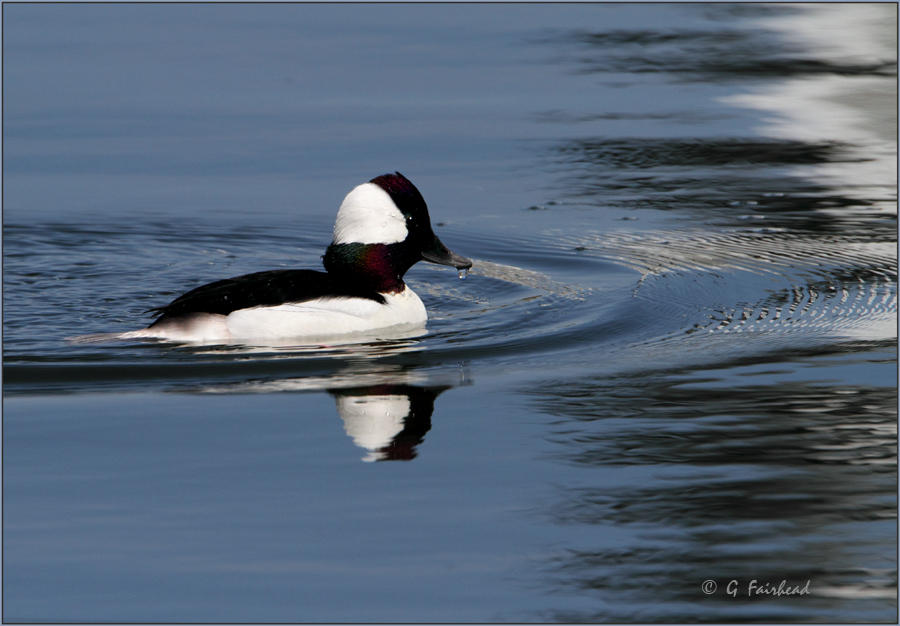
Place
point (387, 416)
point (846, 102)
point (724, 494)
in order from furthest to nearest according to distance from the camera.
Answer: point (846, 102)
point (387, 416)
point (724, 494)

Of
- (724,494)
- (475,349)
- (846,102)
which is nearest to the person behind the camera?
(724,494)

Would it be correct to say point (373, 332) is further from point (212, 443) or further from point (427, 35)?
point (427, 35)

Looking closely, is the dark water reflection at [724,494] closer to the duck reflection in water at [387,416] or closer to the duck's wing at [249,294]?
the duck reflection in water at [387,416]

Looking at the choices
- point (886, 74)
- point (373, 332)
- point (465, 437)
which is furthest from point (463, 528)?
point (886, 74)

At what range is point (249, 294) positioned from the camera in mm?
8242

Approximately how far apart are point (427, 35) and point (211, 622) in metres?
13.6

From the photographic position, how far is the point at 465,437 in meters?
6.65

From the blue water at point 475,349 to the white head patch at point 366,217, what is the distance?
2.20 ft

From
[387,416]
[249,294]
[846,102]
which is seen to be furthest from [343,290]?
[846,102]

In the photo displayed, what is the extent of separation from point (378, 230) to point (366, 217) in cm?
11

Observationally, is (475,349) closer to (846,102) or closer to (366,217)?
(366,217)

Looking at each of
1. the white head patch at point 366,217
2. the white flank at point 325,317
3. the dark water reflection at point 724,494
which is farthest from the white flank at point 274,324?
the dark water reflection at point 724,494

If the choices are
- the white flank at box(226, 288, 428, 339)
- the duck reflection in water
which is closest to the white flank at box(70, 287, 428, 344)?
the white flank at box(226, 288, 428, 339)

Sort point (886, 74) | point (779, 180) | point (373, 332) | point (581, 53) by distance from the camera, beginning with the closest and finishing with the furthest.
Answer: point (373, 332) → point (779, 180) → point (886, 74) → point (581, 53)
